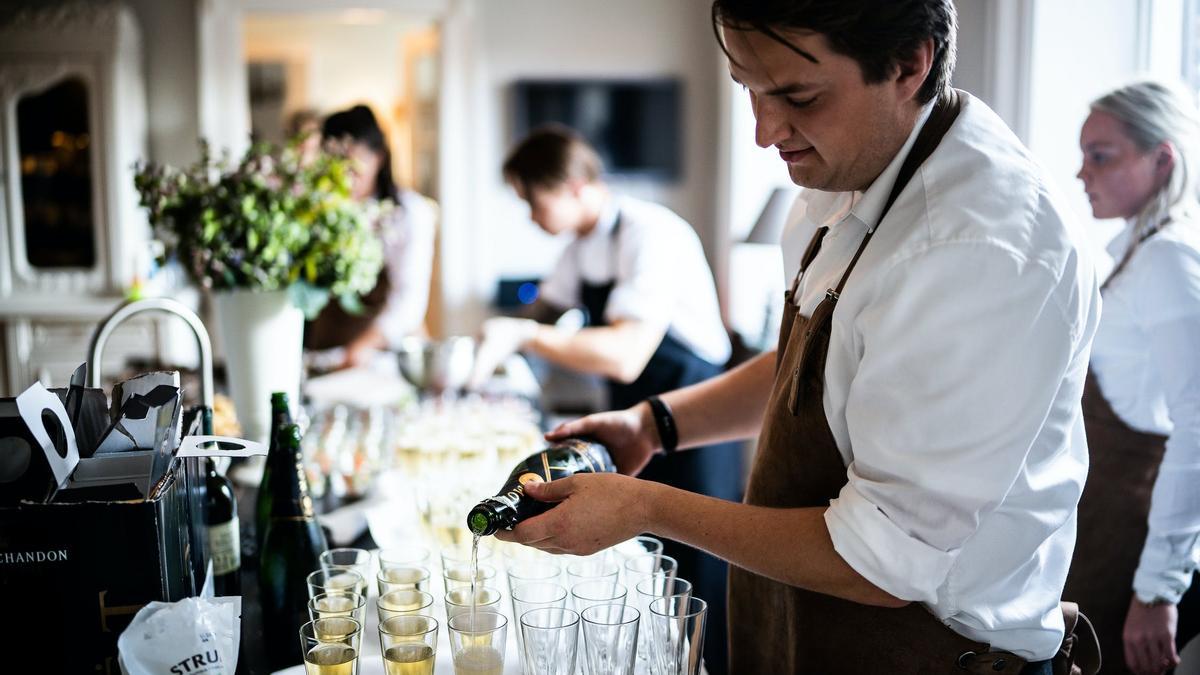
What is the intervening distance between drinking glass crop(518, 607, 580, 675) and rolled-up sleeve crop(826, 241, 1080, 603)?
0.31m

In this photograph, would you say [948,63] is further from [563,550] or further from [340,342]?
[340,342]

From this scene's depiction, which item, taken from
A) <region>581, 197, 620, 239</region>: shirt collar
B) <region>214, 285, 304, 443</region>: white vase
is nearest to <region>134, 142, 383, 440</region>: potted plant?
<region>214, 285, 304, 443</region>: white vase

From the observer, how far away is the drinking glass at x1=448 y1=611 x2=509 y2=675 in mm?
1049

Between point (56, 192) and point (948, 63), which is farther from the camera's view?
point (56, 192)

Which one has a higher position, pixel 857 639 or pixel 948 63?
pixel 948 63

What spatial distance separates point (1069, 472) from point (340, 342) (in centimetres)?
286

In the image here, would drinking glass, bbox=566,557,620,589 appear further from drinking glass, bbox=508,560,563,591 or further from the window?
the window

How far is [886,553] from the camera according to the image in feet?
3.32

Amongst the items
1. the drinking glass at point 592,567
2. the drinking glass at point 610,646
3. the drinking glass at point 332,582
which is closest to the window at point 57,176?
the drinking glass at point 332,582

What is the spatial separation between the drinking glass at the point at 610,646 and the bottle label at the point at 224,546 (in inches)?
25.4

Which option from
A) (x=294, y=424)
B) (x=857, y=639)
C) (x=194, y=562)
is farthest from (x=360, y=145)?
(x=857, y=639)

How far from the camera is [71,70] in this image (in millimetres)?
4980

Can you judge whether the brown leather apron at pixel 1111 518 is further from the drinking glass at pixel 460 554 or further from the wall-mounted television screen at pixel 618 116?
the wall-mounted television screen at pixel 618 116

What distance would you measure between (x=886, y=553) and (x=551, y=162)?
1960mm
